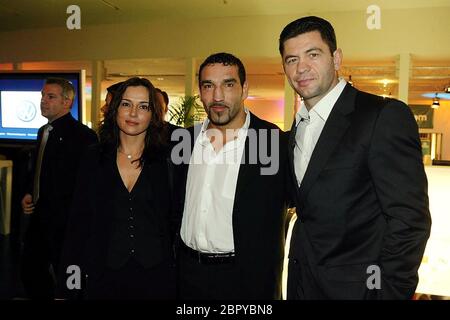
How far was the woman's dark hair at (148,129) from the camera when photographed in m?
2.07

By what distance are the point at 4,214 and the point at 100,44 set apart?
3725 millimetres

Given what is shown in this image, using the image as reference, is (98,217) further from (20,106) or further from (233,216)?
(20,106)

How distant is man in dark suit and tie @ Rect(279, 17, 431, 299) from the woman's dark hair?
0.75m

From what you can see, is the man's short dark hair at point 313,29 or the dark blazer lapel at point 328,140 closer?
the dark blazer lapel at point 328,140

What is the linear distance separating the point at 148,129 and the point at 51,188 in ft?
4.20

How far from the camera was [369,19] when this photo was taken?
656 cm

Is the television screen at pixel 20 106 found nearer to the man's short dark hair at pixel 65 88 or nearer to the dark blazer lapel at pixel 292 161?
the man's short dark hair at pixel 65 88

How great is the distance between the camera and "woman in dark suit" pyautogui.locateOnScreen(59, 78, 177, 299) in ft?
6.29

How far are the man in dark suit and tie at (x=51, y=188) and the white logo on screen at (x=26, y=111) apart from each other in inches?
72.4

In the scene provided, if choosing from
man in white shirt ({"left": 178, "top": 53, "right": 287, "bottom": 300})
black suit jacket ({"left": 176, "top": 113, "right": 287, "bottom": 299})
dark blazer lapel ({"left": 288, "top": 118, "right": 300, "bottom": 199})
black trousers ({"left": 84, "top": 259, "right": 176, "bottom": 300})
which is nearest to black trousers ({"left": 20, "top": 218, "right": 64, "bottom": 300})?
black trousers ({"left": 84, "top": 259, "right": 176, "bottom": 300})

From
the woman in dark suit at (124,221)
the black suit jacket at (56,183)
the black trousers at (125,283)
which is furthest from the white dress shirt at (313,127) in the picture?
the black suit jacket at (56,183)

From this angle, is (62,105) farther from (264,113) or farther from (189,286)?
(264,113)

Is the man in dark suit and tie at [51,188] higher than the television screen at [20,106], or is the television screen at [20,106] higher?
the television screen at [20,106]

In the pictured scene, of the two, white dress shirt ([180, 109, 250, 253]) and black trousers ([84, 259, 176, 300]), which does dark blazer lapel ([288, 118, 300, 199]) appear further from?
black trousers ([84, 259, 176, 300])
